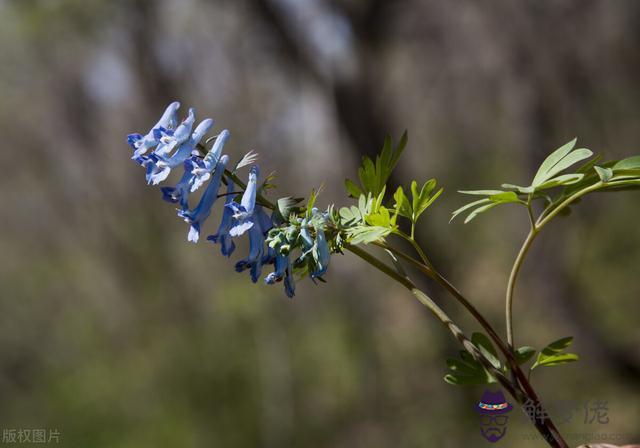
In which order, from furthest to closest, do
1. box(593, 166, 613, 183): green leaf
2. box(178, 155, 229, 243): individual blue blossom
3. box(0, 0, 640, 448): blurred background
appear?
Answer: box(0, 0, 640, 448): blurred background
box(178, 155, 229, 243): individual blue blossom
box(593, 166, 613, 183): green leaf

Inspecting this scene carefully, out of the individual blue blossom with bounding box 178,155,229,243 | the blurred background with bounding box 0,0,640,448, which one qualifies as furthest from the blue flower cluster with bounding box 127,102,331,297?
the blurred background with bounding box 0,0,640,448

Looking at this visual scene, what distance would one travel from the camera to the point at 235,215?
0.76 meters

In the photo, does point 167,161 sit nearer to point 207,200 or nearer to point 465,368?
point 207,200

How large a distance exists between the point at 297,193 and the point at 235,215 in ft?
17.2

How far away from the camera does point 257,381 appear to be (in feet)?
21.0

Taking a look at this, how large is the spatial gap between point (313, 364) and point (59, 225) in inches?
153

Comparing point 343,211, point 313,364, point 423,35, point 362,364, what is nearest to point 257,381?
point 313,364

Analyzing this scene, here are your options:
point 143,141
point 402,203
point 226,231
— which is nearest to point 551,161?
point 402,203

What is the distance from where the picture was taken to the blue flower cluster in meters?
0.73

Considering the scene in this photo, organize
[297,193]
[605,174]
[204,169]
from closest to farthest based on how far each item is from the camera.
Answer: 1. [605,174]
2. [204,169]
3. [297,193]

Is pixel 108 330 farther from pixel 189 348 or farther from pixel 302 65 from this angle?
pixel 302 65

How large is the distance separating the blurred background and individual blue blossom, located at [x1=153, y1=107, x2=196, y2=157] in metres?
3.29

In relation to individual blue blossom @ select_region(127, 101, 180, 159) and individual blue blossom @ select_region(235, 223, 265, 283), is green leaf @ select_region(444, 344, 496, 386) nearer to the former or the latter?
individual blue blossom @ select_region(235, 223, 265, 283)

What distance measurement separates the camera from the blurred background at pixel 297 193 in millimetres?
4520
